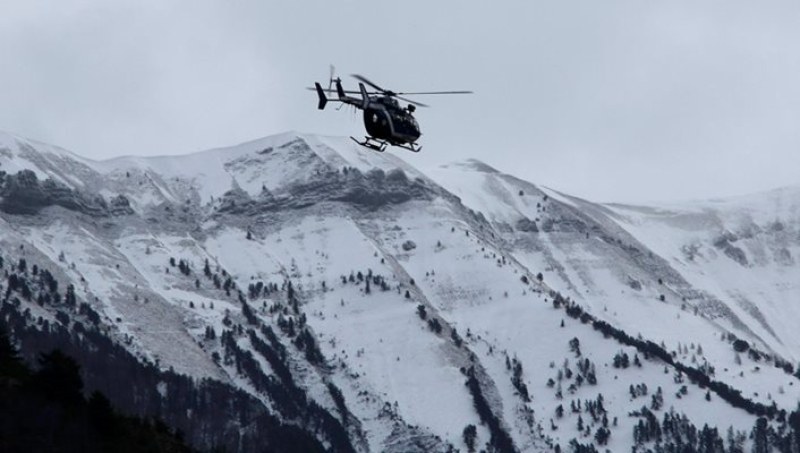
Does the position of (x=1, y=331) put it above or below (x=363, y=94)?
below

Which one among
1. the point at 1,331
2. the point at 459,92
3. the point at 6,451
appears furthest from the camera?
the point at 1,331

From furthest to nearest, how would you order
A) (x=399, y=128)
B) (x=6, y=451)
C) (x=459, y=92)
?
(x=399, y=128)
(x=459, y=92)
(x=6, y=451)

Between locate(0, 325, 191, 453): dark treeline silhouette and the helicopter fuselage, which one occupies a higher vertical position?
the helicopter fuselage

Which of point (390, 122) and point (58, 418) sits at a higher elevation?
point (390, 122)

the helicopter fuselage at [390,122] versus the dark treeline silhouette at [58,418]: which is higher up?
the helicopter fuselage at [390,122]

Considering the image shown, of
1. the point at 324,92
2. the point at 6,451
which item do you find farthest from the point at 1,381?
the point at 324,92

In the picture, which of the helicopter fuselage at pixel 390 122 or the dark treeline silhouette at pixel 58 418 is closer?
the dark treeline silhouette at pixel 58 418

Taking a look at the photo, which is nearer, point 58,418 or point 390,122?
point 58,418

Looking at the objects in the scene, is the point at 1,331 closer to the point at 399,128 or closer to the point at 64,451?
the point at 64,451

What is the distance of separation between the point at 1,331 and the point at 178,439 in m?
17.6

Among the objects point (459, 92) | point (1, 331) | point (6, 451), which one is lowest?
point (6, 451)

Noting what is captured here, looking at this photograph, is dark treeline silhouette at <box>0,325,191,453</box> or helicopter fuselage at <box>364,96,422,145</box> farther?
helicopter fuselage at <box>364,96,422,145</box>

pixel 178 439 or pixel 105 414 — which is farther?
pixel 178 439

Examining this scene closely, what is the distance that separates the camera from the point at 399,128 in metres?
142
